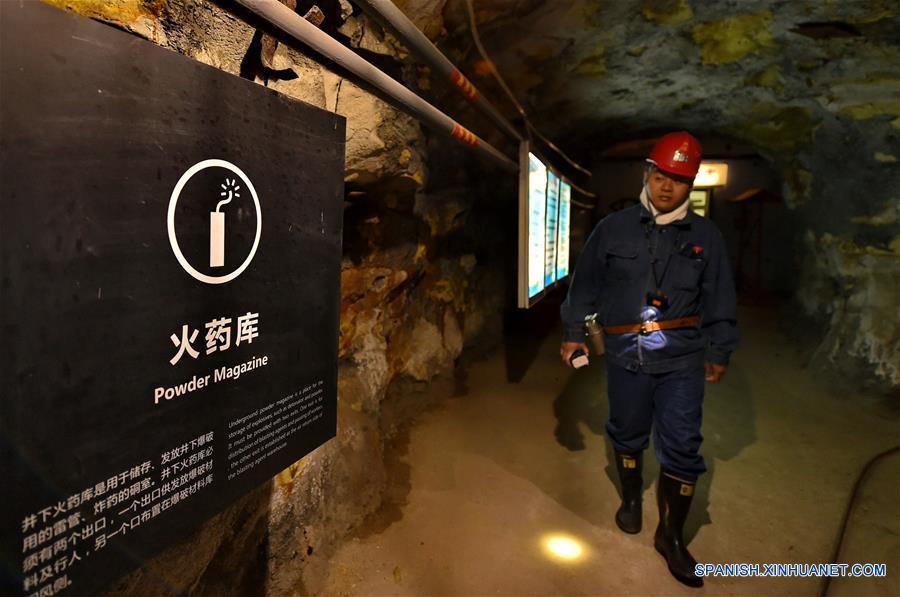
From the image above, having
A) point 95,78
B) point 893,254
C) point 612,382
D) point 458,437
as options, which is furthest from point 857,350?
point 95,78

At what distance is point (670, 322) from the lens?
8.38 feet

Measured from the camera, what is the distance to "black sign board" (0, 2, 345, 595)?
2.74 feet

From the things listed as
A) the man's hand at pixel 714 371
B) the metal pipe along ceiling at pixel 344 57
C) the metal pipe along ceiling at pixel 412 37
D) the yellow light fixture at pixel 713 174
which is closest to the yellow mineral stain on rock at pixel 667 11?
the metal pipe along ceiling at pixel 412 37

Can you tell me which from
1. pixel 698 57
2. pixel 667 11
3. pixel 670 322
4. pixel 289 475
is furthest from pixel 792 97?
pixel 289 475

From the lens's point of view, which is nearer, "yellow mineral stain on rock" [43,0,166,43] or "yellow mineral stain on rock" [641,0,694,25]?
"yellow mineral stain on rock" [43,0,166,43]

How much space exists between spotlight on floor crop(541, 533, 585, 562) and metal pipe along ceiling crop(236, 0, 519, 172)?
87.7 inches

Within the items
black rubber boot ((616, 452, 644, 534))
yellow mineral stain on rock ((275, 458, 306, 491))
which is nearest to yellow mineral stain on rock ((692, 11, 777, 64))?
black rubber boot ((616, 452, 644, 534))

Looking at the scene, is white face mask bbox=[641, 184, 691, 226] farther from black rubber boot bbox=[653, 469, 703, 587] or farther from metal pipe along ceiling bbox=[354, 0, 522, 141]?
black rubber boot bbox=[653, 469, 703, 587]

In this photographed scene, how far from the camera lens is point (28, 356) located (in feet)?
2.78

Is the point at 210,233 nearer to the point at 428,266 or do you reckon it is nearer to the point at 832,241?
the point at 428,266

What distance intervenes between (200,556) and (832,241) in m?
6.87

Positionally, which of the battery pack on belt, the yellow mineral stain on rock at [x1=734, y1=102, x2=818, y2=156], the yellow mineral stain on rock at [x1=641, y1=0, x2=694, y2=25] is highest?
the yellow mineral stain on rock at [x1=641, y1=0, x2=694, y2=25]

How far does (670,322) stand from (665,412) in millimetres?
471

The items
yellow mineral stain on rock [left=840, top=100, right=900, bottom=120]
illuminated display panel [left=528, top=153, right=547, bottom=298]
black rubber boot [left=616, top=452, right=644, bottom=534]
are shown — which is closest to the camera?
black rubber boot [left=616, top=452, right=644, bottom=534]
